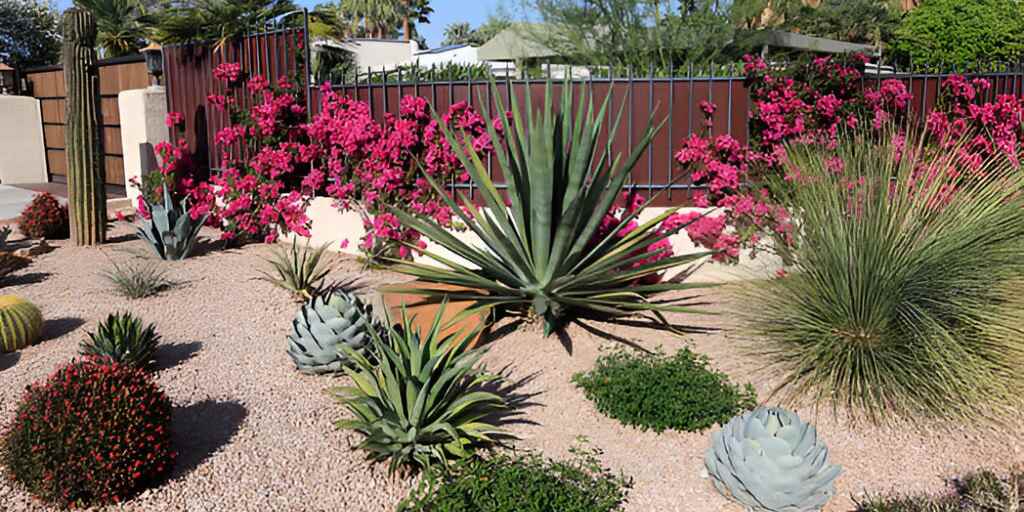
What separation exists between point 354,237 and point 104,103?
805 centimetres

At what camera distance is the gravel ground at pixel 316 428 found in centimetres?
416

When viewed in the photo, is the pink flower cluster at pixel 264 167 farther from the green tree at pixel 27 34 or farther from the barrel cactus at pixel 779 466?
the green tree at pixel 27 34

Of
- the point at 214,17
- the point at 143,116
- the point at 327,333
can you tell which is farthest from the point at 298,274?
the point at 143,116

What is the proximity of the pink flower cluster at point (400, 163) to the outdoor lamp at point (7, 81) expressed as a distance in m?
11.9

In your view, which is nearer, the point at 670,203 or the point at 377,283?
the point at 377,283

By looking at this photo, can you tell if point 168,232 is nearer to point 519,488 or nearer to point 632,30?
point 519,488

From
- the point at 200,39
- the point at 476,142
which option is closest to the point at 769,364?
the point at 476,142

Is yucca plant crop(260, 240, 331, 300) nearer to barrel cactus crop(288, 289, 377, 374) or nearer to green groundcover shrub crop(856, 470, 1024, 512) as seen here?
→ barrel cactus crop(288, 289, 377, 374)

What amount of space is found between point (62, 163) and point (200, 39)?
7450 mm

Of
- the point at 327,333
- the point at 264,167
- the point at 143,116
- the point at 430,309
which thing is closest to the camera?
the point at 327,333

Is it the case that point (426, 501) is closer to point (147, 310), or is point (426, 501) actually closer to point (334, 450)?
point (334, 450)

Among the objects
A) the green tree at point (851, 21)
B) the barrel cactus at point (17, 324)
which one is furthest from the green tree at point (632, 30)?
the barrel cactus at point (17, 324)

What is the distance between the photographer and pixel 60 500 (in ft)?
13.1

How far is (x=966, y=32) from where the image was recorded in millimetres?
19109
